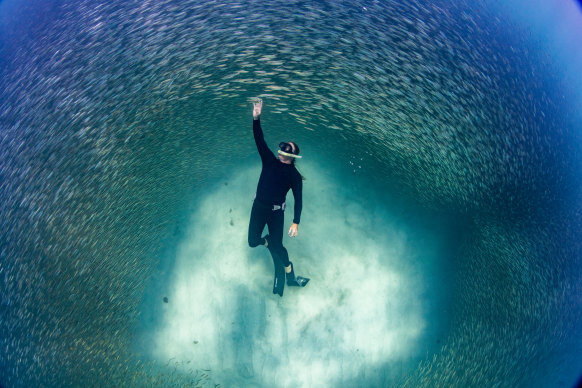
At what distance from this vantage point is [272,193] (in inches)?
181

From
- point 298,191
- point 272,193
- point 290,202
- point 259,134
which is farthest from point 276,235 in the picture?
point 290,202

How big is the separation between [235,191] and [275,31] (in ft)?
13.0

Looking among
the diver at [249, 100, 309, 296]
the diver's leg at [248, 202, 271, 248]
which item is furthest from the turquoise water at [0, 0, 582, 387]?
the diver's leg at [248, 202, 271, 248]

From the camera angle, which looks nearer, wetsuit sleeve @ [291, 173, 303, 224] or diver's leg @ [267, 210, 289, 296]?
wetsuit sleeve @ [291, 173, 303, 224]

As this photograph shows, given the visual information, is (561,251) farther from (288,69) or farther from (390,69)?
(288,69)

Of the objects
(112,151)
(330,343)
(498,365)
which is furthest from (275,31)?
(498,365)

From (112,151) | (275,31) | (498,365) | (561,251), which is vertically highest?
(275,31)

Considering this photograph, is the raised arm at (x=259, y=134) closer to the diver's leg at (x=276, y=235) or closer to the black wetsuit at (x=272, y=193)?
the black wetsuit at (x=272, y=193)

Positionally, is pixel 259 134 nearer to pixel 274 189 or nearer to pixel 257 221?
pixel 274 189

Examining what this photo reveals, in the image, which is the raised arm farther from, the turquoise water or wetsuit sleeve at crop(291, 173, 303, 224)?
the turquoise water

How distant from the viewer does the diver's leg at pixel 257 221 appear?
4832mm

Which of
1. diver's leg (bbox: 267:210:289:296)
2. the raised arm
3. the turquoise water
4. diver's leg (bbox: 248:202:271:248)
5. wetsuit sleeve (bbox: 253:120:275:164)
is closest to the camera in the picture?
the raised arm

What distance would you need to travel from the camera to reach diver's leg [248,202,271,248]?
4832 mm

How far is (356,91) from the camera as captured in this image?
6.29 metres
